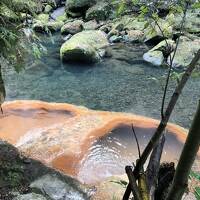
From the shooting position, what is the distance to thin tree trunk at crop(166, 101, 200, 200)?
128 centimetres

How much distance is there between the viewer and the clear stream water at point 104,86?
431 inches

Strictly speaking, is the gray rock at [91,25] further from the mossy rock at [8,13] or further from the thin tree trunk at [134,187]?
the thin tree trunk at [134,187]

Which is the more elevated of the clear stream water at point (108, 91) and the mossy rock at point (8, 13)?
the mossy rock at point (8, 13)

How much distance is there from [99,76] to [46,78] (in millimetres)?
1890

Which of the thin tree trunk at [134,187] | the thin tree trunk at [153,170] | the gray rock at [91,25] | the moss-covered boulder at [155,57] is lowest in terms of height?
the gray rock at [91,25]

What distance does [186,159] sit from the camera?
51.9 inches

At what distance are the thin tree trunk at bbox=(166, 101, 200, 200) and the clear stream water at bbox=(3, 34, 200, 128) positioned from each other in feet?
28.0

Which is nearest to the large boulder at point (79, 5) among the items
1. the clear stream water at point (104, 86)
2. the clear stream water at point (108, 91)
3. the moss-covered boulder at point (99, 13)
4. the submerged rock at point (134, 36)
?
the moss-covered boulder at point (99, 13)

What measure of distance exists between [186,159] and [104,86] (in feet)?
37.4

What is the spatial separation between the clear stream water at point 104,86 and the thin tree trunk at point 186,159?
8526 mm

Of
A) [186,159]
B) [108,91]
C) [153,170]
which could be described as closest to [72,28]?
[108,91]

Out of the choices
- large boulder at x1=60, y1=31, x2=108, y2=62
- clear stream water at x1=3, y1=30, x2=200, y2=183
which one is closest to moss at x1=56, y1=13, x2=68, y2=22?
clear stream water at x1=3, y1=30, x2=200, y2=183

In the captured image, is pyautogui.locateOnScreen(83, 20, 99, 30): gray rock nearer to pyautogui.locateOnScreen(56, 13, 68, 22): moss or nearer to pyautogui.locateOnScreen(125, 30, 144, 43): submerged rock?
pyautogui.locateOnScreen(56, 13, 68, 22): moss

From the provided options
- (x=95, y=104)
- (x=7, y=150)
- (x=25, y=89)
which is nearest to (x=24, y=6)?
(x=7, y=150)
